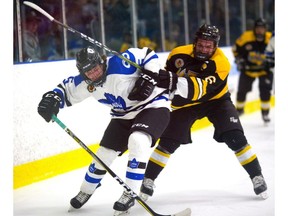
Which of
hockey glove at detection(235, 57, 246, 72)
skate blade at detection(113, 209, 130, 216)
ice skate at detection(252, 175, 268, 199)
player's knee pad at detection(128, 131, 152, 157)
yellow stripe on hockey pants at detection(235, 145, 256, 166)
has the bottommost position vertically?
skate blade at detection(113, 209, 130, 216)

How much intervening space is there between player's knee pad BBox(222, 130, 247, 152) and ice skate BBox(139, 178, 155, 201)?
38 centimetres

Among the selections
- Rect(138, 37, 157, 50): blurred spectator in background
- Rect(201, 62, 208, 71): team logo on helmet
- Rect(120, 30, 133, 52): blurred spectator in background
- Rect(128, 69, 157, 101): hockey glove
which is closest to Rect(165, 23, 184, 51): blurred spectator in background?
Rect(138, 37, 157, 50): blurred spectator in background

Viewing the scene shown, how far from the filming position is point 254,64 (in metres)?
4.83

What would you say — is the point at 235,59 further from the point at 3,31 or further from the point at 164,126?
the point at 3,31

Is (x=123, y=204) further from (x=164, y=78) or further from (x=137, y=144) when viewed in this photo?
(x=164, y=78)

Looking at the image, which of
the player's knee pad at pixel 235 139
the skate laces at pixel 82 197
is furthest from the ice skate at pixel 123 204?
the player's knee pad at pixel 235 139

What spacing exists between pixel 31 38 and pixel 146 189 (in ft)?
2.60

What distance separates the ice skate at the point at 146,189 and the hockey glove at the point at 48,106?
518mm

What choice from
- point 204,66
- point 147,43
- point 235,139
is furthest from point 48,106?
point 147,43

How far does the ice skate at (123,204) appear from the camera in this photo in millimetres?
2525

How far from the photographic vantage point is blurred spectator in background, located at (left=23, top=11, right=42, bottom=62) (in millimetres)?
2598

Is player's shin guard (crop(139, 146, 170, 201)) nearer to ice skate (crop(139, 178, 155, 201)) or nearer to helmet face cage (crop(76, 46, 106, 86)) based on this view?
ice skate (crop(139, 178, 155, 201))

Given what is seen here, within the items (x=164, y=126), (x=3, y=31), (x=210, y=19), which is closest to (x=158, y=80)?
(x=164, y=126)

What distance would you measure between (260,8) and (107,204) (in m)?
2.66
